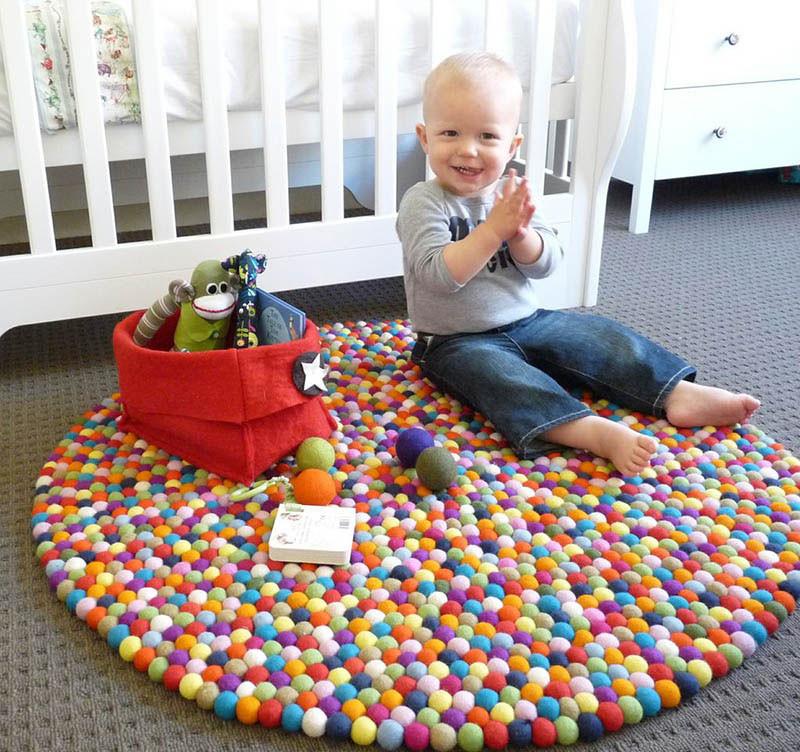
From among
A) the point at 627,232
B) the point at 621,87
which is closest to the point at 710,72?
the point at 627,232

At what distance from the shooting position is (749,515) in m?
1.05

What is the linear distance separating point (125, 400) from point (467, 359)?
1.52ft

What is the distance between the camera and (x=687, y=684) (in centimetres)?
81

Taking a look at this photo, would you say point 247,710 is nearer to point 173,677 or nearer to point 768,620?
point 173,677

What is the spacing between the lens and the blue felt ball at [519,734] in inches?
30.2

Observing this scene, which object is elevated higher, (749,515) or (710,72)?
(710,72)

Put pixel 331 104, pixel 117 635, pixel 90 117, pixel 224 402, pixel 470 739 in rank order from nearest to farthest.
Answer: pixel 470 739 < pixel 117 635 < pixel 224 402 < pixel 90 117 < pixel 331 104

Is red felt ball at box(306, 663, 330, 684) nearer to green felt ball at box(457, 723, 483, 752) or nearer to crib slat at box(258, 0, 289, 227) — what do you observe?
green felt ball at box(457, 723, 483, 752)

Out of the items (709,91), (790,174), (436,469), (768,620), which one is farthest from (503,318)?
(790,174)

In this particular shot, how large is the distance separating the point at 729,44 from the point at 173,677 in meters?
1.88

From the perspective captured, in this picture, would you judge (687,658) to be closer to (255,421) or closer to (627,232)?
(255,421)

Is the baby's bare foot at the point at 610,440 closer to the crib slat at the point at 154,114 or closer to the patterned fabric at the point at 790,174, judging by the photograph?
the crib slat at the point at 154,114

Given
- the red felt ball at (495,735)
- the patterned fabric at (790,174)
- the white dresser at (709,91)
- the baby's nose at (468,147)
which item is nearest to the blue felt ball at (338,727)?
the red felt ball at (495,735)

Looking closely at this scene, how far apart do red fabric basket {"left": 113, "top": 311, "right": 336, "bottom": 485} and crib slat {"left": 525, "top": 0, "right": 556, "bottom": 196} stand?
60 centimetres
